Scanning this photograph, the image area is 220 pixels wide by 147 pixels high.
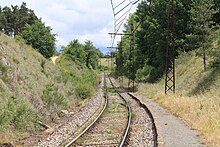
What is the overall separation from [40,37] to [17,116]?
43.6 meters

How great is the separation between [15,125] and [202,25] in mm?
25442

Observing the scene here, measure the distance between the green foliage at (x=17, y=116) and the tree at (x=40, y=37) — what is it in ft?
131

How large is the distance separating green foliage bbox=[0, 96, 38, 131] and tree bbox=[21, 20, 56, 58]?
39.8 metres

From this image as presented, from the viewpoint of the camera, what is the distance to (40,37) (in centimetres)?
5800

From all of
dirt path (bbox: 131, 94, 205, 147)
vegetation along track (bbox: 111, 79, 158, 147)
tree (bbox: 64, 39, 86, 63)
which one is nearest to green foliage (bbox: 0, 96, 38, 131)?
vegetation along track (bbox: 111, 79, 158, 147)

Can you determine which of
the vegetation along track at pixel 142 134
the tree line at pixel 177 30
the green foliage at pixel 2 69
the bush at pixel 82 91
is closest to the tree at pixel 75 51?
the tree line at pixel 177 30

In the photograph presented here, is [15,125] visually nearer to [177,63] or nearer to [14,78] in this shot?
[14,78]

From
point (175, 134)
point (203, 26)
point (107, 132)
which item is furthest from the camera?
point (203, 26)

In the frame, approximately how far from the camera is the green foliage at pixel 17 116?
14.5 metres

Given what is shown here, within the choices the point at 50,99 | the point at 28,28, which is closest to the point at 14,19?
the point at 28,28

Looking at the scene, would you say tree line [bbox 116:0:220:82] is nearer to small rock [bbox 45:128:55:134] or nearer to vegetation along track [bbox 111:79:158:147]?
vegetation along track [bbox 111:79:158:147]

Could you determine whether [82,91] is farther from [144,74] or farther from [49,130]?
[144,74]

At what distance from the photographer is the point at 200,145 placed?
480 inches

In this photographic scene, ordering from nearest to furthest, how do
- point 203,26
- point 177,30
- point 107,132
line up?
1. point 107,132
2. point 203,26
3. point 177,30
